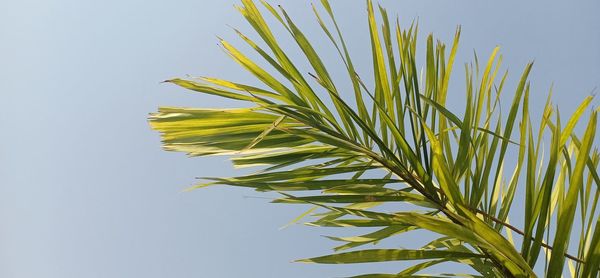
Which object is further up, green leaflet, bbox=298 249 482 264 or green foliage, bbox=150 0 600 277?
green foliage, bbox=150 0 600 277

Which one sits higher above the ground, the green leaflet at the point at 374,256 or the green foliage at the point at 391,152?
the green foliage at the point at 391,152

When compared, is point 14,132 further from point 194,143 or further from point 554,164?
point 554,164

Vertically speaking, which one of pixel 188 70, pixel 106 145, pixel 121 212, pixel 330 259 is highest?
pixel 188 70

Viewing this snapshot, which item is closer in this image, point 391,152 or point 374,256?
point 374,256

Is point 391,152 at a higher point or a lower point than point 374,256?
higher

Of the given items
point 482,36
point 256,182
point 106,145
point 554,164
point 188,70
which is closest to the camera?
point 554,164

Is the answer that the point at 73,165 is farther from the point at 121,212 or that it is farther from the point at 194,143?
the point at 194,143

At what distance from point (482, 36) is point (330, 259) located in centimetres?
342

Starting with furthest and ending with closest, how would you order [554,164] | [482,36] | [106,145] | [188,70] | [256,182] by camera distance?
[106,145]
[188,70]
[482,36]
[256,182]
[554,164]

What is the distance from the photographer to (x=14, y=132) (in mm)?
4812

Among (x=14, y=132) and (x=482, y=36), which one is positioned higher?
(x=482, y=36)

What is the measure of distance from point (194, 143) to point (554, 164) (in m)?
0.41

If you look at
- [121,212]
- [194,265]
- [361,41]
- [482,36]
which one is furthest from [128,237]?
[482,36]

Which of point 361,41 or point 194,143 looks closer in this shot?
point 194,143
